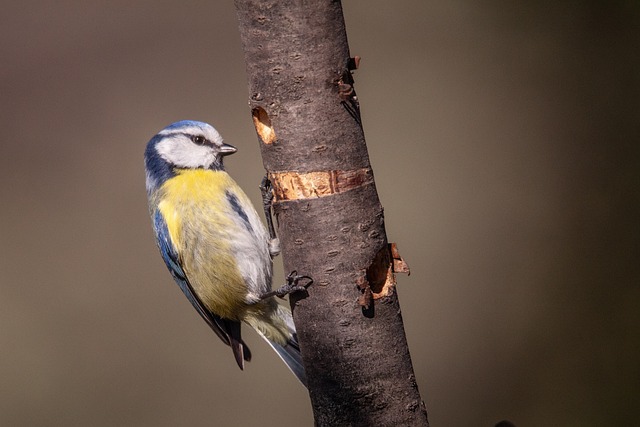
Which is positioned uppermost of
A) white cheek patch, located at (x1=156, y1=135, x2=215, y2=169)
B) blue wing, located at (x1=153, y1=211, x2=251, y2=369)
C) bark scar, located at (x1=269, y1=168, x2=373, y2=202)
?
white cheek patch, located at (x1=156, y1=135, x2=215, y2=169)

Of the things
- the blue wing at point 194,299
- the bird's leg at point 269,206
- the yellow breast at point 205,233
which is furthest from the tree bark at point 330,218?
the blue wing at point 194,299

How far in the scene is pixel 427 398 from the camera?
516cm

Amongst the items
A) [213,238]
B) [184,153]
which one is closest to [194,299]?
[213,238]

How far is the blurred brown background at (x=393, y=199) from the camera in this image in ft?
17.0

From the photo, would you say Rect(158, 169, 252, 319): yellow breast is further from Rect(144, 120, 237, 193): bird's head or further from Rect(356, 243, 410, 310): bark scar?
Rect(356, 243, 410, 310): bark scar

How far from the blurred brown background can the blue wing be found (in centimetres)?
189

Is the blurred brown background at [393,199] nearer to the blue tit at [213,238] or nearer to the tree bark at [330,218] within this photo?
the blue tit at [213,238]

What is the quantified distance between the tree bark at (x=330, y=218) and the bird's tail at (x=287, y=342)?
1065mm

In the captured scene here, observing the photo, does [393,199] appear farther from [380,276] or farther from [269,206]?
[380,276]

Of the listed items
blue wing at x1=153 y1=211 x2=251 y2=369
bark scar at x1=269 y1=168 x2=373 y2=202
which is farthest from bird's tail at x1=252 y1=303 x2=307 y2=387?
bark scar at x1=269 y1=168 x2=373 y2=202

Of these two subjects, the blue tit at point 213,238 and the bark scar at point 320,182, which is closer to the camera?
the bark scar at point 320,182

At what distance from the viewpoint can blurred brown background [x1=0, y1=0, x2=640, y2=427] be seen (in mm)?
5180

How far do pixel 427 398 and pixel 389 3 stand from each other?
10.9ft

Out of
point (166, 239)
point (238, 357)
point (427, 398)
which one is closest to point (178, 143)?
point (166, 239)
